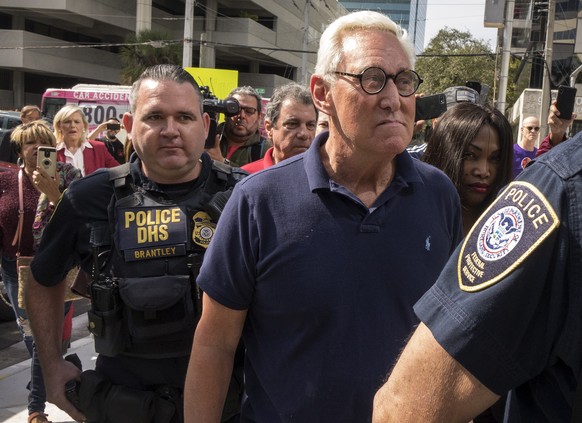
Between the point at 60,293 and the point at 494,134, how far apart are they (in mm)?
2043

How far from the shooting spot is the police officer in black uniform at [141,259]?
7.48ft

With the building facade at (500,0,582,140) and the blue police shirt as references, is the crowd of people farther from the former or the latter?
the building facade at (500,0,582,140)

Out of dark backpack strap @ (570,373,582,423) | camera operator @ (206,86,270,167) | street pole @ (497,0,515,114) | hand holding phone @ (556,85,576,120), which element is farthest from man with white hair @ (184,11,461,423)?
street pole @ (497,0,515,114)

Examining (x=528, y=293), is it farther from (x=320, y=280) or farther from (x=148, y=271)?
(x=148, y=271)

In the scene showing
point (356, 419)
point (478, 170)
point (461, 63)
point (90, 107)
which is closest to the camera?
point (356, 419)

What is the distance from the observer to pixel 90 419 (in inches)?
92.5

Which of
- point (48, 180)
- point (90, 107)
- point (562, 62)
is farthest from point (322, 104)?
point (562, 62)

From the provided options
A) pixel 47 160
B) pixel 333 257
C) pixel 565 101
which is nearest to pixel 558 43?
pixel 565 101

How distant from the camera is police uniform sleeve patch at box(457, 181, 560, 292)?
0.93 metres

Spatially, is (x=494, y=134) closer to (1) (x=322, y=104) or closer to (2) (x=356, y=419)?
(1) (x=322, y=104)

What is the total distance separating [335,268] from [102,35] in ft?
130

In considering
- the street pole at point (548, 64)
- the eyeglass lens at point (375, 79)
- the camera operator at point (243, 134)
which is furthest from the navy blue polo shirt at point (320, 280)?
the street pole at point (548, 64)

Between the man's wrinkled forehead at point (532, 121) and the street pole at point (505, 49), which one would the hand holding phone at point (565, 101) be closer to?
the man's wrinkled forehead at point (532, 121)

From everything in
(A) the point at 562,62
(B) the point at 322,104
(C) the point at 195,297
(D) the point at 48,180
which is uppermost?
(A) the point at 562,62
